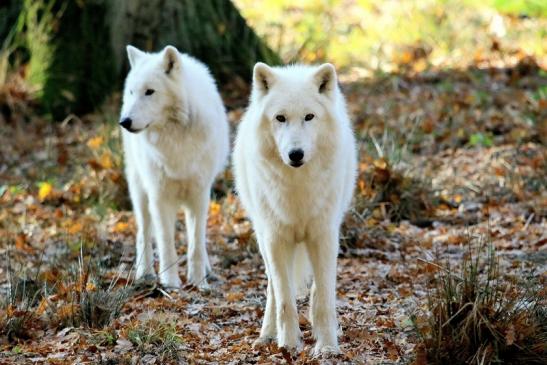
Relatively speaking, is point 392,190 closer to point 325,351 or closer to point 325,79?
point 325,79

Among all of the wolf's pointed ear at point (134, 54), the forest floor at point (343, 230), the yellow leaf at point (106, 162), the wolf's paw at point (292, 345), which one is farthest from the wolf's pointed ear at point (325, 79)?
the yellow leaf at point (106, 162)

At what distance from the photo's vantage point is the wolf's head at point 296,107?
4.55 metres

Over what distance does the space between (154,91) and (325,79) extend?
2.17 meters

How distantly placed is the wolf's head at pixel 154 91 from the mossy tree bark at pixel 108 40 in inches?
187

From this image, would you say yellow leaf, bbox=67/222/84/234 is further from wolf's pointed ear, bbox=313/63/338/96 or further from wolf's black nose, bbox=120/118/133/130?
wolf's pointed ear, bbox=313/63/338/96

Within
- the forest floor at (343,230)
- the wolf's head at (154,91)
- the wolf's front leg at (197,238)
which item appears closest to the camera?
the forest floor at (343,230)

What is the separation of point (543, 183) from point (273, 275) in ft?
14.3

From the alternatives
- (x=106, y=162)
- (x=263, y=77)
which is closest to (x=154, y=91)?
(x=263, y=77)

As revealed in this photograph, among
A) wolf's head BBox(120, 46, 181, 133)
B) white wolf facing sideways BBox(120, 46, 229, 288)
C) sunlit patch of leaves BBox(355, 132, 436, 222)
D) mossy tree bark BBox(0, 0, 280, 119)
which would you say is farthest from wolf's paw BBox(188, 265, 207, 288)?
mossy tree bark BBox(0, 0, 280, 119)

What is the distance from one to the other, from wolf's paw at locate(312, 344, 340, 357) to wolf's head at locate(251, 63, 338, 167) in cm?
105

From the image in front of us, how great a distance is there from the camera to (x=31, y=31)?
11.9 metres

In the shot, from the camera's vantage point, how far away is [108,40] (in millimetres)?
11602

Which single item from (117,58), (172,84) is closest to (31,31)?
(117,58)

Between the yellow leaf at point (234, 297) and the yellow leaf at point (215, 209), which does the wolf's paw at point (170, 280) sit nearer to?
the yellow leaf at point (234, 297)
